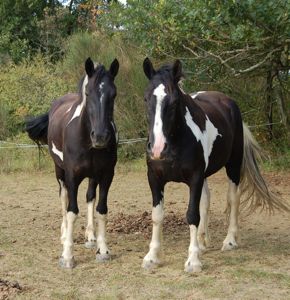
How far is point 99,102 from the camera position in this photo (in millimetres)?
4473

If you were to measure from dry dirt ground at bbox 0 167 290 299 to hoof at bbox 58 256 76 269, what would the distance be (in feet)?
0.18

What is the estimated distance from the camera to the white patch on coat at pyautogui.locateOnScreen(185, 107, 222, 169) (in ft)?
15.2

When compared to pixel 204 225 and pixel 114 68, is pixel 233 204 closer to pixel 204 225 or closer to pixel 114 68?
pixel 204 225

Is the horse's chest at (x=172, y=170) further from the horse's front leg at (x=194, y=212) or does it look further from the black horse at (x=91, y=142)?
the black horse at (x=91, y=142)

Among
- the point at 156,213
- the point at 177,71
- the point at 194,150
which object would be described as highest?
the point at 177,71

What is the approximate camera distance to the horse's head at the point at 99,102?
4387mm

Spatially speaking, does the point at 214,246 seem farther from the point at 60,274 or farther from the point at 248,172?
the point at 60,274

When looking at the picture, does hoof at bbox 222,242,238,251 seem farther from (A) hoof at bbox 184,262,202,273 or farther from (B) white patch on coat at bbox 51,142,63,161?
(B) white patch on coat at bbox 51,142,63,161

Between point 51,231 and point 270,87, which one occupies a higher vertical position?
point 270,87

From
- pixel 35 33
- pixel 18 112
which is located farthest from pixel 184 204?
pixel 35 33

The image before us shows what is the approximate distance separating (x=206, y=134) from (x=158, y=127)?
2.94ft

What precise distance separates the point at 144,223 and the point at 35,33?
1805 centimetres

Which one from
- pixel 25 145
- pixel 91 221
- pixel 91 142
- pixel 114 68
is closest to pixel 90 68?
pixel 114 68

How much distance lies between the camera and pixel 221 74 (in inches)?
386
